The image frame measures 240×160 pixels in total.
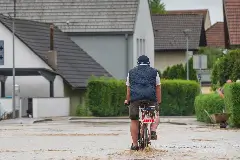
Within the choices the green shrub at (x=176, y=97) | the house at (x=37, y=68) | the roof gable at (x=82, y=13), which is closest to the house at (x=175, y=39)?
the roof gable at (x=82, y=13)

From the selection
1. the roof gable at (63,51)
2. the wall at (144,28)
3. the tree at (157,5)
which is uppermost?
the tree at (157,5)

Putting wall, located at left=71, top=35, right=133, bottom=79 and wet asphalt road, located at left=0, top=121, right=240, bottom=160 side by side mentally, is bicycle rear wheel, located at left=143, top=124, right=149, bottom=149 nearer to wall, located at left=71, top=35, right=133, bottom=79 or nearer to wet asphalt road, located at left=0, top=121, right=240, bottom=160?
wet asphalt road, located at left=0, top=121, right=240, bottom=160

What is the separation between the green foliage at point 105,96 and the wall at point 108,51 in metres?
10.7

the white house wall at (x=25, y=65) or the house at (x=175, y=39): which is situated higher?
the house at (x=175, y=39)

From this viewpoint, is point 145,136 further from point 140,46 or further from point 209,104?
A: point 140,46

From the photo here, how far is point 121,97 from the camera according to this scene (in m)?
48.5

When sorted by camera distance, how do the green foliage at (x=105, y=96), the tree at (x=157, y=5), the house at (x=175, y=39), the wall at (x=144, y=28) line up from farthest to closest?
the tree at (x=157, y=5) < the house at (x=175, y=39) < the wall at (x=144, y=28) < the green foliage at (x=105, y=96)

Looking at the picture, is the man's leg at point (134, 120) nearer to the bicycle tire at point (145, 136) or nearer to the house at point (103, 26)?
the bicycle tire at point (145, 136)

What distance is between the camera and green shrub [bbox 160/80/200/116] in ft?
162

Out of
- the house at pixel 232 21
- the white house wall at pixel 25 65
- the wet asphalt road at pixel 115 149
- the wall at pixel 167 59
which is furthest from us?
the wall at pixel 167 59

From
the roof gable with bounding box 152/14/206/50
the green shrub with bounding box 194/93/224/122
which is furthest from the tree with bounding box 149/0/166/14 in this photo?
the green shrub with bounding box 194/93/224/122

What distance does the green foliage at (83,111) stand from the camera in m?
49.2

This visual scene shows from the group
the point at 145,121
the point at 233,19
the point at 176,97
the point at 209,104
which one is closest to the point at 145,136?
the point at 145,121

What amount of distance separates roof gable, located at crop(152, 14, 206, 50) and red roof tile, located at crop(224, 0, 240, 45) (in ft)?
79.2
